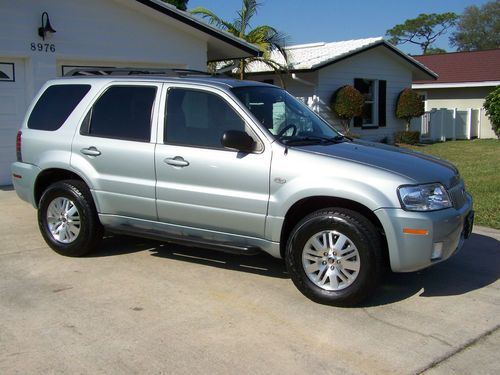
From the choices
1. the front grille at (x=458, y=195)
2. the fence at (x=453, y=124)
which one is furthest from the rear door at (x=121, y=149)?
the fence at (x=453, y=124)

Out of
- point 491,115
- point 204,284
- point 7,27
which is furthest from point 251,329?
point 491,115

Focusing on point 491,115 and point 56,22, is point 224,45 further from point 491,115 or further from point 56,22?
point 491,115

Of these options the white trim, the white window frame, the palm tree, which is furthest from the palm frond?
the white trim

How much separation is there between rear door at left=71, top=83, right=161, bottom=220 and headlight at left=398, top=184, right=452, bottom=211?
241cm

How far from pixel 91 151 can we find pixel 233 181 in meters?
1.73

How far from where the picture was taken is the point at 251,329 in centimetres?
441

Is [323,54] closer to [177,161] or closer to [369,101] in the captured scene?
[369,101]

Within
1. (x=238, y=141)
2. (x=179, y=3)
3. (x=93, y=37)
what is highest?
(x=179, y=3)

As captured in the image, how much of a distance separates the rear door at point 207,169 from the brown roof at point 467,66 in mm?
22350

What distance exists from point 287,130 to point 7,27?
7222mm

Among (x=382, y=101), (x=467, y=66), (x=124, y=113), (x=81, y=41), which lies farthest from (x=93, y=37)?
(x=467, y=66)

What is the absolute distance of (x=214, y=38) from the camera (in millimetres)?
12922

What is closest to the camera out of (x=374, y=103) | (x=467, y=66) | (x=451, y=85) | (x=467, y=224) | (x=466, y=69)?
(x=467, y=224)

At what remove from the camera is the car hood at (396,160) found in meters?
4.82
